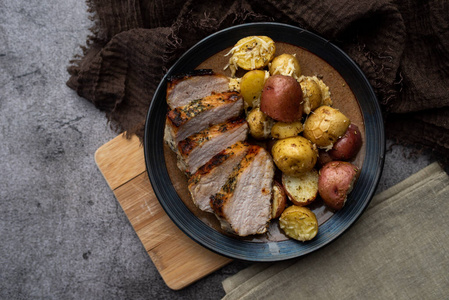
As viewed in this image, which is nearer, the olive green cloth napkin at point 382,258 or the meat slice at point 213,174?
the meat slice at point 213,174

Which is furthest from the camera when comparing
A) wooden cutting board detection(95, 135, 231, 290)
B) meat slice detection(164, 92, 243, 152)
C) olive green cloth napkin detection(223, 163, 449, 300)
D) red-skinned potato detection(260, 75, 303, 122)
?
wooden cutting board detection(95, 135, 231, 290)

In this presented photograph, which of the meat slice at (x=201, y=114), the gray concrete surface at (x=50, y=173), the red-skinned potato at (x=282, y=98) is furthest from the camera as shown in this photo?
the gray concrete surface at (x=50, y=173)

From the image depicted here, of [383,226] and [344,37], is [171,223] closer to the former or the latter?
[383,226]

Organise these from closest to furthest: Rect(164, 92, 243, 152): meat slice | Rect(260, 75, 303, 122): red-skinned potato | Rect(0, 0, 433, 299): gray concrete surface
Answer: Rect(260, 75, 303, 122): red-skinned potato → Rect(164, 92, 243, 152): meat slice → Rect(0, 0, 433, 299): gray concrete surface

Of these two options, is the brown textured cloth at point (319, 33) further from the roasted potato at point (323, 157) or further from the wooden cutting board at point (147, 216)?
the roasted potato at point (323, 157)

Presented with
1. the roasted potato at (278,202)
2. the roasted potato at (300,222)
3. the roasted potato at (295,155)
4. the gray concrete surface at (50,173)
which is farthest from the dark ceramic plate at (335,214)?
the gray concrete surface at (50,173)

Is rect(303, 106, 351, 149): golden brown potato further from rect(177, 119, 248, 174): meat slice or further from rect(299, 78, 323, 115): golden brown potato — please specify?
rect(177, 119, 248, 174): meat slice

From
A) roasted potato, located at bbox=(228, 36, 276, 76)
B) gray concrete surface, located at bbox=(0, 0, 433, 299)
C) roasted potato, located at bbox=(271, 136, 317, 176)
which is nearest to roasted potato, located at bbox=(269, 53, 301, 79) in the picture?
roasted potato, located at bbox=(228, 36, 276, 76)
